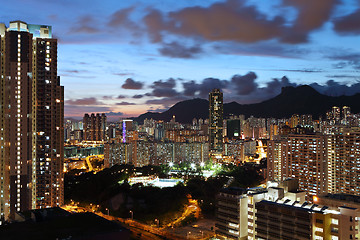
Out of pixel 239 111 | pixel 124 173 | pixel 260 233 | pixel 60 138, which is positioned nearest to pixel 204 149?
pixel 124 173

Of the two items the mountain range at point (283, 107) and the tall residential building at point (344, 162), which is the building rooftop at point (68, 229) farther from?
the mountain range at point (283, 107)

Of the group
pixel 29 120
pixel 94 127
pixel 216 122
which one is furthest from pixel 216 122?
pixel 29 120

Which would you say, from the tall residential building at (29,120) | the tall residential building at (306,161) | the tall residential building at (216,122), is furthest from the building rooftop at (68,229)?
the tall residential building at (216,122)

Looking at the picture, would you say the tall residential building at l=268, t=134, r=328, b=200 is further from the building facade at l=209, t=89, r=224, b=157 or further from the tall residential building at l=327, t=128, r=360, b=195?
the building facade at l=209, t=89, r=224, b=157

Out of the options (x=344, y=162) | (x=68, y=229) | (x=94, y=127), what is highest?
(x=94, y=127)

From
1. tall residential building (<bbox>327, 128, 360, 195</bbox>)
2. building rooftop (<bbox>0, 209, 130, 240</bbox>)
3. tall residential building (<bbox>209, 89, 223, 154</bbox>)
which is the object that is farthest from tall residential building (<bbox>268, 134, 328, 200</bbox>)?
tall residential building (<bbox>209, 89, 223, 154</bbox>)

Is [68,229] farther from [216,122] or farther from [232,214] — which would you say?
[216,122]
